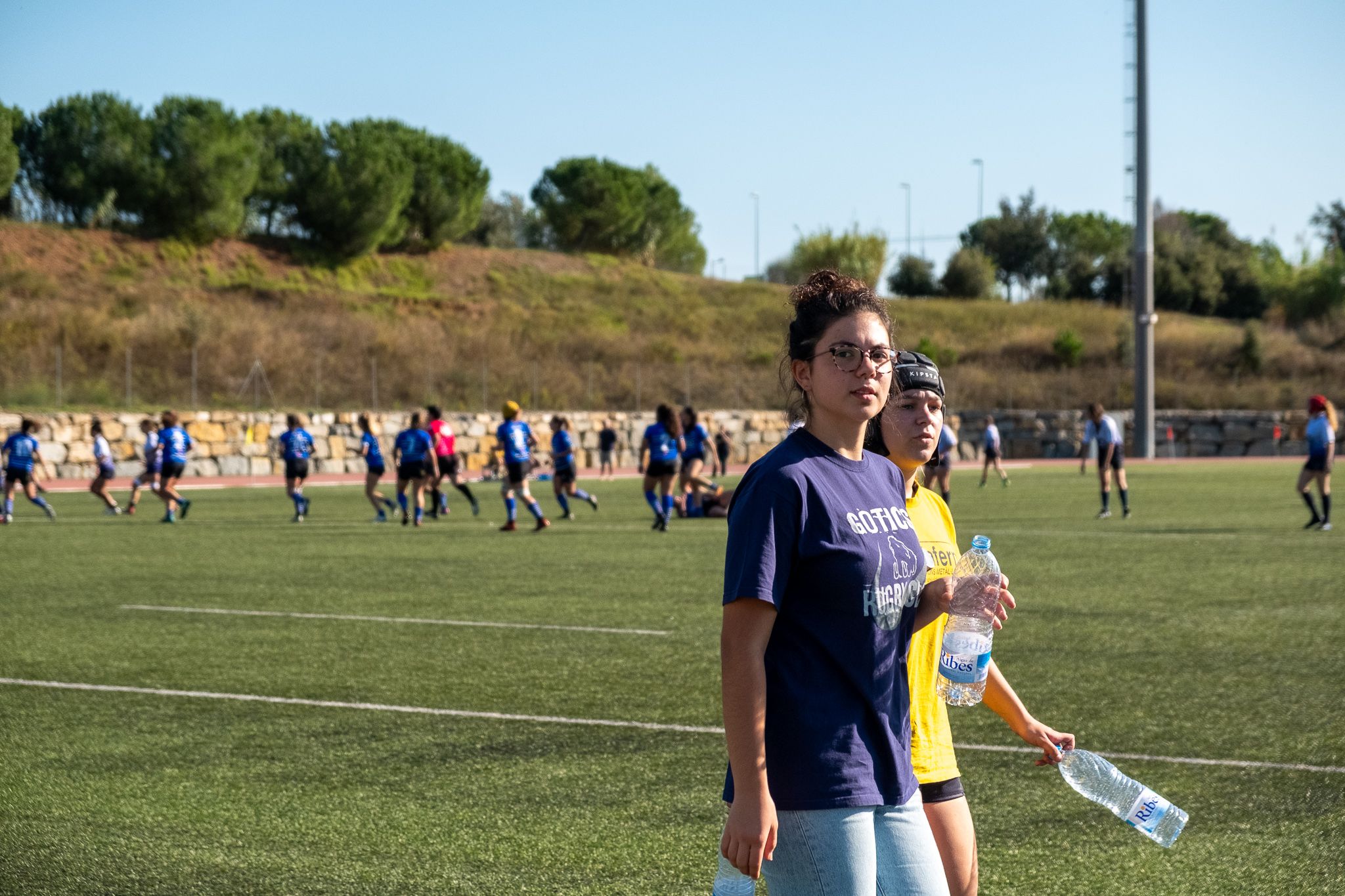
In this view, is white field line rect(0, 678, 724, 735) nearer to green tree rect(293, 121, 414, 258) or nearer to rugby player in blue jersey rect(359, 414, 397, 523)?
rugby player in blue jersey rect(359, 414, 397, 523)

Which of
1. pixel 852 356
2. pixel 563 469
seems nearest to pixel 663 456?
pixel 563 469

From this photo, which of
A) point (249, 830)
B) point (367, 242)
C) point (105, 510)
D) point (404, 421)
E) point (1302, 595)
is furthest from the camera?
point (367, 242)

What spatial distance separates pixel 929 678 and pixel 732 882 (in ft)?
2.93

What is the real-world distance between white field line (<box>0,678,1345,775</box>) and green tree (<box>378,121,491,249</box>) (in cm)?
6897

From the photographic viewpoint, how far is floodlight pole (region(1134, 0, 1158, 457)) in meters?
44.8

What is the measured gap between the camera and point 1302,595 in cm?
1223

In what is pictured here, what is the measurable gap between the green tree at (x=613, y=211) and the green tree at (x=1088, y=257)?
2631 cm

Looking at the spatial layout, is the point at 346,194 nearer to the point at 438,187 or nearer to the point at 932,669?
the point at 438,187

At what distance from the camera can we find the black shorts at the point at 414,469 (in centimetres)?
2206

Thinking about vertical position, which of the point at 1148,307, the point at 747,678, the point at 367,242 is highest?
the point at 367,242

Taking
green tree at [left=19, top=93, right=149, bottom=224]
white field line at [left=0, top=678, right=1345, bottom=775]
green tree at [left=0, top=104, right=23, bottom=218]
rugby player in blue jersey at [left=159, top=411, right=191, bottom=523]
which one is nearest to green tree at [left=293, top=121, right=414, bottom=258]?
green tree at [left=19, top=93, right=149, bottom=224]

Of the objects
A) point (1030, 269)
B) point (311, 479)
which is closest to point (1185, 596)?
point (311, 479)

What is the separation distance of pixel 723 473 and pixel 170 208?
38405 mm

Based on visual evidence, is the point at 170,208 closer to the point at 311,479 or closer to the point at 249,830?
the point at 311,479
